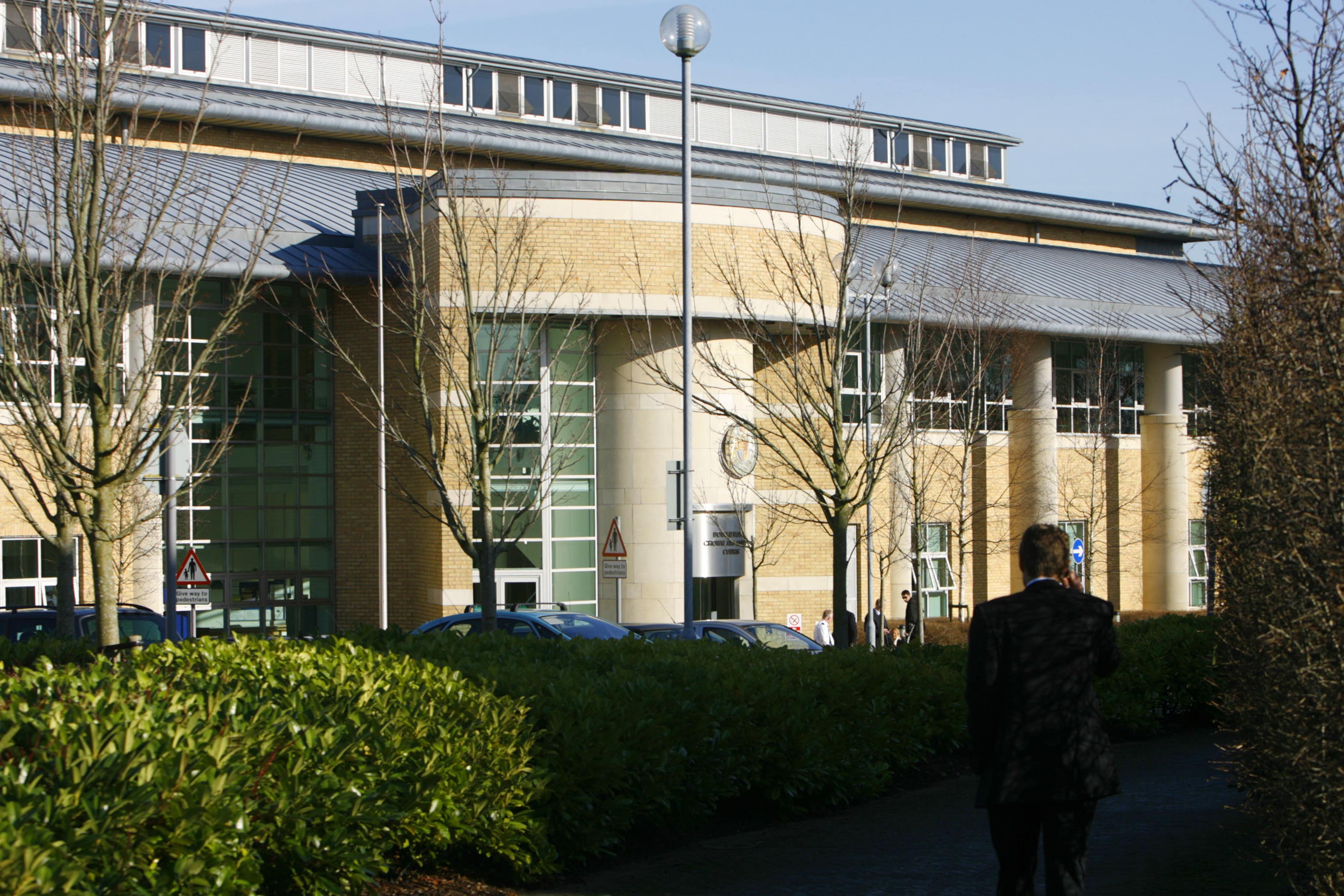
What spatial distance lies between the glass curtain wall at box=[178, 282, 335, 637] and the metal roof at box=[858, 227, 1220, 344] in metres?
13.1

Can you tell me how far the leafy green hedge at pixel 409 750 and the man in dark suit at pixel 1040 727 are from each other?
2.69m

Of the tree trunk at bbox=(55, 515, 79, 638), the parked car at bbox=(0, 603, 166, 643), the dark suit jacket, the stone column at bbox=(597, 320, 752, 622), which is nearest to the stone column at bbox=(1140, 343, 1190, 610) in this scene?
the stone column at bbox=(597, 320, 752, 622)

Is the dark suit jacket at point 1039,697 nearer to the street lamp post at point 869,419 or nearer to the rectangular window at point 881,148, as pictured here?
the street lamp post at point 869,419

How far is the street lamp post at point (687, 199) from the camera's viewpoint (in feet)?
57.7

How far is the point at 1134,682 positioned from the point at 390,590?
19.3 meters

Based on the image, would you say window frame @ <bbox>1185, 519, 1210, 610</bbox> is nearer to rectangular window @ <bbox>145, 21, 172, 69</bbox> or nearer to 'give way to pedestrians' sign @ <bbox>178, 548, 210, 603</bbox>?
'give way to pedestrians' sign @ <bbox>178, 548, 210, 603</bbox>

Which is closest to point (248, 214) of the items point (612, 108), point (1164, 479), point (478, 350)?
point (478, 350)

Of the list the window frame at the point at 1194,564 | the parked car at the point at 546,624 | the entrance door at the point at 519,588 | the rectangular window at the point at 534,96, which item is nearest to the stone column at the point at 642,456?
the entrance door at the point at 519,588

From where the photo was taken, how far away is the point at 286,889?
19.2ft

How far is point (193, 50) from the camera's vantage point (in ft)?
137

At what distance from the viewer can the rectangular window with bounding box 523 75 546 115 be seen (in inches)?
1818

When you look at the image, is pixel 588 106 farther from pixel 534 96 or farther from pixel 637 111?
pixel 534 96

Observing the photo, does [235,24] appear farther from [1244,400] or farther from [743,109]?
[1244,400]

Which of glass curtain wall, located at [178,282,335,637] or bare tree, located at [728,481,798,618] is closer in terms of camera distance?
bare tree, located at [728,481,798,618]
